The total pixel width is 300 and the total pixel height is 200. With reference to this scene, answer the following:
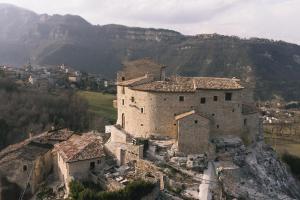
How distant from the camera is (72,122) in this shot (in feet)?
283

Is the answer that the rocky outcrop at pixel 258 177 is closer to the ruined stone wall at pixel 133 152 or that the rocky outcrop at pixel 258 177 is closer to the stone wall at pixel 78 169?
the ruined stone wall at pixel 133 152

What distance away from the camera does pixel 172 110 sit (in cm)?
4950

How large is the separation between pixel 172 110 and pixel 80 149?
10524mm

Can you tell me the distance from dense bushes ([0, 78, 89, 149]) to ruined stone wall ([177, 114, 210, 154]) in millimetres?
34250

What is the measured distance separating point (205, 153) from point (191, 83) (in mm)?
8107

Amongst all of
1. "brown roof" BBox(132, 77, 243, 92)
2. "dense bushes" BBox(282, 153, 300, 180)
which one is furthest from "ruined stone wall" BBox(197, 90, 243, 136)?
"dense bushes" BBox(282, 153, 300, 180)

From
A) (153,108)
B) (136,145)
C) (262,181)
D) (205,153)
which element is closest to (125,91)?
(153,108)

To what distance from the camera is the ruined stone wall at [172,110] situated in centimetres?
4950

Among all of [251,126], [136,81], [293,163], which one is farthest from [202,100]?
[293,163]

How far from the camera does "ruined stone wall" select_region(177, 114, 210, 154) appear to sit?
155ft

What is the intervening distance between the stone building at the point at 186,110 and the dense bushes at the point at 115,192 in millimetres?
7429

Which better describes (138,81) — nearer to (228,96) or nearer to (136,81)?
(136,81)

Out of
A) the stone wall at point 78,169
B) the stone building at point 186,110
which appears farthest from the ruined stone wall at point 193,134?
the stone wall at point 78,169

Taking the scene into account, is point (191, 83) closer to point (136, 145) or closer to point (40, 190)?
point (136, 145)
